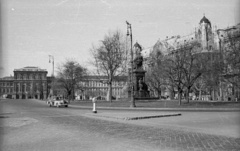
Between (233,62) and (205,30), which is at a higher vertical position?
(205,30)

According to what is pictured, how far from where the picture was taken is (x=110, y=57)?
1821 inches

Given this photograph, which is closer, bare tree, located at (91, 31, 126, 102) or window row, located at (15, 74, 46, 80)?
bare tree, located at (91, 31, 126, 102)

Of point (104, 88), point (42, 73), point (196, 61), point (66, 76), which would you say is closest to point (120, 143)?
point (196, 61)

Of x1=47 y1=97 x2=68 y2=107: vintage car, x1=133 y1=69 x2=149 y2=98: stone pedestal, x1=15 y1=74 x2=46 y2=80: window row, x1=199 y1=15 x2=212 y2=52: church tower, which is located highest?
x1=199 y1=15 x2=212 y2=52: church tower

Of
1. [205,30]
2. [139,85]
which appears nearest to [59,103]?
[139,85]

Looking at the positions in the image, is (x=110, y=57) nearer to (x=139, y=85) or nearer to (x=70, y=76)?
(x=139, y=85)

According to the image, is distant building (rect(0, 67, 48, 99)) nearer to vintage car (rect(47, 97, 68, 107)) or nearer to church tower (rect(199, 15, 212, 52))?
church tower (rect(199, 15, 212, 52))

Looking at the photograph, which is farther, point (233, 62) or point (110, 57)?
point (110, 57)

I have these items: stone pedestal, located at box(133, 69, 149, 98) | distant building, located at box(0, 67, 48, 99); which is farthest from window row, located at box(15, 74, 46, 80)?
stone pedestal, located at box(133, 69, 149, 98)

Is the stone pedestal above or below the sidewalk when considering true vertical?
above

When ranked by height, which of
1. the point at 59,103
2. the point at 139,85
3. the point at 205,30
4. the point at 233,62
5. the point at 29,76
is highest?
the point at 205,30

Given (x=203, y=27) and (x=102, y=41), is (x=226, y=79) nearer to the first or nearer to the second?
(x=102, y=41)

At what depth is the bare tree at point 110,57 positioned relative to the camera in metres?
46.5

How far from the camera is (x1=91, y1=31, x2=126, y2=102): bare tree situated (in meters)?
46.5
